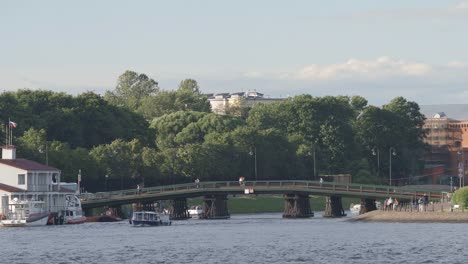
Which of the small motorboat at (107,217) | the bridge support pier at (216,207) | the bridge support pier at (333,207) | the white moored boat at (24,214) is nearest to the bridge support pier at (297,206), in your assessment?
the bridge support pier at (333,207)

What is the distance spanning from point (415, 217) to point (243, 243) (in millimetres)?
34935

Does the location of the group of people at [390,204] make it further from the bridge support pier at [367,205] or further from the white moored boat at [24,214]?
the white moored boat at [24,214]

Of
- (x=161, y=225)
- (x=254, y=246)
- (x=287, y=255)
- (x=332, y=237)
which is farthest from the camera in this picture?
(x=161, y=225)

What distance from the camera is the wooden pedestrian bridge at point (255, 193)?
185 meters

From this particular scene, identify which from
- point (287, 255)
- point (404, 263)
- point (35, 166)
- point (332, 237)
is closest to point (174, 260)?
point (287, 255)

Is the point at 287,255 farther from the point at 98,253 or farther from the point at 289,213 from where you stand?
the point at 289,213

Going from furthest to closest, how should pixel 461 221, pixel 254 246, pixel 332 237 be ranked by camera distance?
1. pixel 461 221
2. pixel 332 237
3. pixel 254 246

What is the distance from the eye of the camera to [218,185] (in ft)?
639

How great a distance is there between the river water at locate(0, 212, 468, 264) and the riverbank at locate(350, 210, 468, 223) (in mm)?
2284

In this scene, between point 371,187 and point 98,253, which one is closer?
point 98,253

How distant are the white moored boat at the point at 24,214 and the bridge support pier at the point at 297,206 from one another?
31.4 meters

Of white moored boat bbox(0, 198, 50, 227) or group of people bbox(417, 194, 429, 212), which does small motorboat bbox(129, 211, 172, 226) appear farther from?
group of people bbox(417, 194, 429, 212)

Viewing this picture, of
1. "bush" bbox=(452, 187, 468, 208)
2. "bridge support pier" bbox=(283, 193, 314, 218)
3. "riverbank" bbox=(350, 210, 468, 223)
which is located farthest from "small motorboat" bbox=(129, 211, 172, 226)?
"bush" bbox=(452, 187, 468, 208)

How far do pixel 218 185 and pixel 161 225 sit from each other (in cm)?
2046
